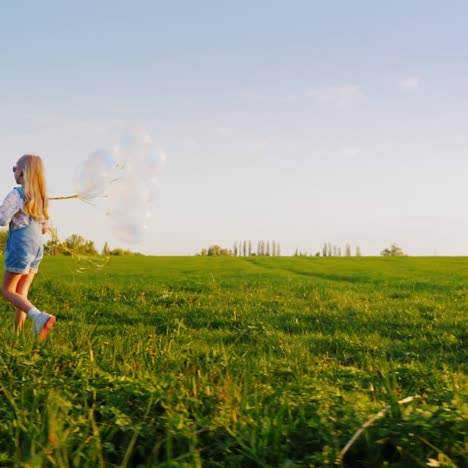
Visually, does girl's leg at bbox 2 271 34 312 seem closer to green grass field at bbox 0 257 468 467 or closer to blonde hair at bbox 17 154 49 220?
blonde hair at bbox 17 154 49 220

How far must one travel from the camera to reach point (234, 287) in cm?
1739

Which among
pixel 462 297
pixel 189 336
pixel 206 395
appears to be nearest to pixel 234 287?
pixel 462 297

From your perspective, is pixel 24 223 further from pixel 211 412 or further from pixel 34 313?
pixel 211 412

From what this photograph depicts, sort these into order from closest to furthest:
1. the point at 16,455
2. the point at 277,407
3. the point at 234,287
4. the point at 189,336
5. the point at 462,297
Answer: the point at 16,455 < the point at 277,407 < the point at 189,336 < the point at 462,297 < the point at 234,287

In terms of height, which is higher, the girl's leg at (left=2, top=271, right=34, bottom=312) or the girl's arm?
the girl's arm

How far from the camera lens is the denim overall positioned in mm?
8930

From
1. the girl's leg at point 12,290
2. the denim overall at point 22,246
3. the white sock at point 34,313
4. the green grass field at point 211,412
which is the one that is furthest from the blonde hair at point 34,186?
the green grass field at point 211,412

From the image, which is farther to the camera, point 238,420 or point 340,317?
point 340,317

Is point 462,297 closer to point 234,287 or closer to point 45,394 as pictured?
point 234,287

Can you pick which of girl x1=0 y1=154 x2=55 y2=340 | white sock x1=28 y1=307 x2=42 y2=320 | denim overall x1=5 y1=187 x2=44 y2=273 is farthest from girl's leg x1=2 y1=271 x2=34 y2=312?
white sock x1=28 y1=307 x2=42 y2=320

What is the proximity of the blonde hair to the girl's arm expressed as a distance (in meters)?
0.14

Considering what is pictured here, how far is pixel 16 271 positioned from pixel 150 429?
577cm

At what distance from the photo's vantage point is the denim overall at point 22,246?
29.3 feet

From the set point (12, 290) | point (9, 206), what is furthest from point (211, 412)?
point (12, 290)
